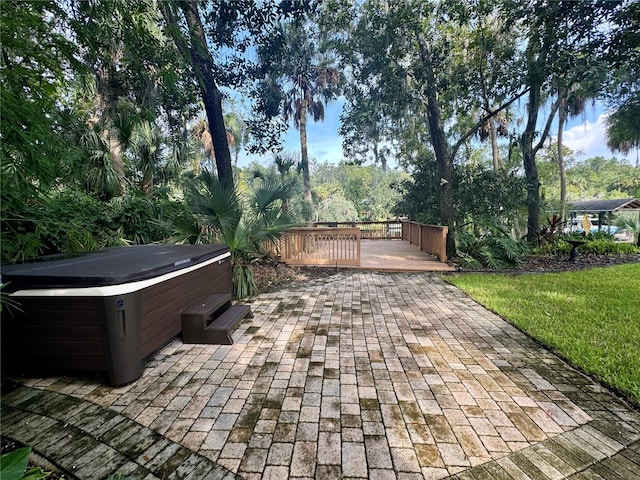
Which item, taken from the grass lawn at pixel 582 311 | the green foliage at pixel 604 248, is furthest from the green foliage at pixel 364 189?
the grass lawn at pixel 582 311

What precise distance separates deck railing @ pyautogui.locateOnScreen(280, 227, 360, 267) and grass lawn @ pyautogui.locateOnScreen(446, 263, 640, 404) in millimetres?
2284

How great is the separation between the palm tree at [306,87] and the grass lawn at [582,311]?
863 cm

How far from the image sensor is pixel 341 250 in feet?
22.2

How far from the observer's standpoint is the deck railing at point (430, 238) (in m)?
6.86

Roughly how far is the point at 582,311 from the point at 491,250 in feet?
10.8

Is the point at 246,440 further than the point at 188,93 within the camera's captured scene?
No

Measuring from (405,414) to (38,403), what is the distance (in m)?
2.37

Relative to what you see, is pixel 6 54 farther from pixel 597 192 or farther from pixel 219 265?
pixel 597 192

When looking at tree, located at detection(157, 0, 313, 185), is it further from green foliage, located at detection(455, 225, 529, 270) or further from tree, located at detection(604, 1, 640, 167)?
tree, located at detection(604, 1, 640, 167)

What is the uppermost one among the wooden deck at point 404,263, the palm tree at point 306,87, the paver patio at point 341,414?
the palm tree at point 306,87

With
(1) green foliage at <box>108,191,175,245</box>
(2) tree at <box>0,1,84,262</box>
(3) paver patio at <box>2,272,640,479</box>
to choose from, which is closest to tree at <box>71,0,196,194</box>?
(1) green foliage at <box>108,191,175,245</box>

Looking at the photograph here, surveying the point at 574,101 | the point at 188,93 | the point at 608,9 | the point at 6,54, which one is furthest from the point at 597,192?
the point at 6,54

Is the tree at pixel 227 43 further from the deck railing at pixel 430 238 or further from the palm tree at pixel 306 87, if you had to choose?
the deck railing at pixel 430 238

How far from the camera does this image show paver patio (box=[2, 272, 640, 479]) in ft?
4.49
